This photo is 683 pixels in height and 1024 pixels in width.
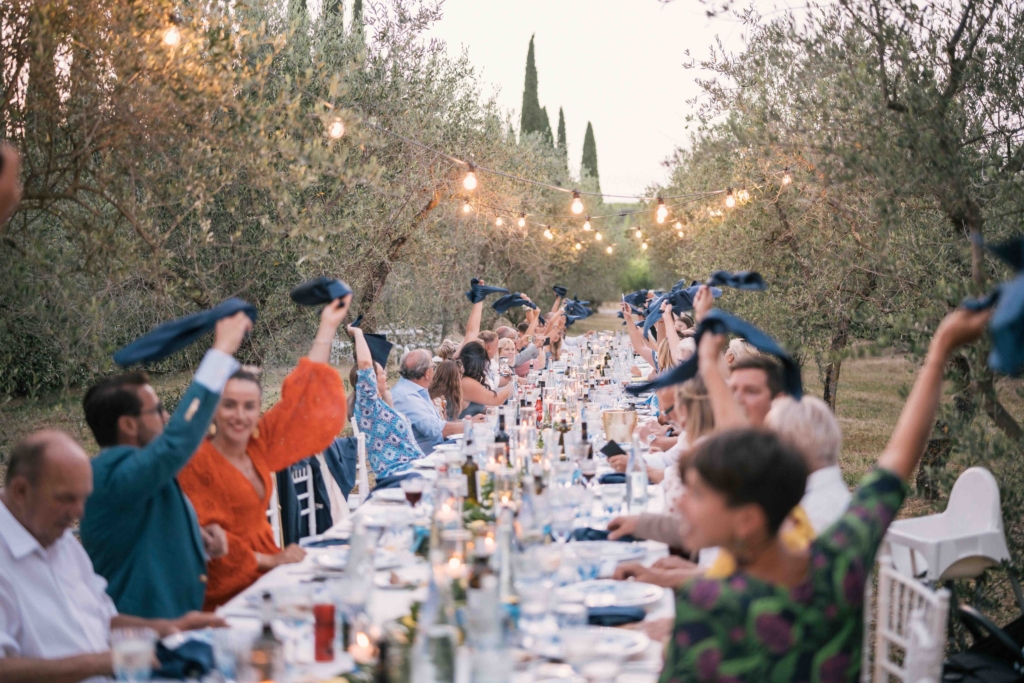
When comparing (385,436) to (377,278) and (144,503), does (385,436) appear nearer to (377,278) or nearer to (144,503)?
(144,503)

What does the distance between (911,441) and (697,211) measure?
47.9 feet

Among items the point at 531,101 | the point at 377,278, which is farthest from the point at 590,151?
the point at 377,278

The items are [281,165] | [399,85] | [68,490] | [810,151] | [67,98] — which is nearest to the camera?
[68,490]

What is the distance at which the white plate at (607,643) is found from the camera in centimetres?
232

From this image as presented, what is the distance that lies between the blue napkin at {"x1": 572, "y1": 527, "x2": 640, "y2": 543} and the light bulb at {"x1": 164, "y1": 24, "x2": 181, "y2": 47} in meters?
3.13

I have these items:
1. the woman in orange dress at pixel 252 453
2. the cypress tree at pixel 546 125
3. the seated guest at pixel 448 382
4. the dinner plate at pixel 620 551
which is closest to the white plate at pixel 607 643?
the dinner plate at pixel 620 551

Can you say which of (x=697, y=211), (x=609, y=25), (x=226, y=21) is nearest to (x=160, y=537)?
(x=226, y=21)

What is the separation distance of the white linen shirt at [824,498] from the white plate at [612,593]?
505mm

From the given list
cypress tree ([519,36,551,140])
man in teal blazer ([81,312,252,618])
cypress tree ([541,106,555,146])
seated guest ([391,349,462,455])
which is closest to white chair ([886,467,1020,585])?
man in teal blazer ([81,312,252,618])

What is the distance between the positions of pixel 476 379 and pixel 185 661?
5478 mm

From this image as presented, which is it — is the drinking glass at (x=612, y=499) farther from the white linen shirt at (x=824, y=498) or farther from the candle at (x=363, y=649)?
the candle at (x=363, y=649)

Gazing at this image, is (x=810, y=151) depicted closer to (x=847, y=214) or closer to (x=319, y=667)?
(x=847, y=214)

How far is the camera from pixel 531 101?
31.3 meters

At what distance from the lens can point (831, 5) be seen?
5.17m
